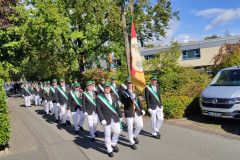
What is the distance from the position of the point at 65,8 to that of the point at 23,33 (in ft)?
14.4

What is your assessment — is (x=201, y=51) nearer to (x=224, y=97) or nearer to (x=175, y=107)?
(x=175, y=107)

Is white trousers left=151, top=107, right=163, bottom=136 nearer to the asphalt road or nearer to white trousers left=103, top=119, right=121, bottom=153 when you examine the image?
the asphalt road

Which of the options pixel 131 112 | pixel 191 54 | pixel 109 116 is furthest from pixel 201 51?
pixel 109 116

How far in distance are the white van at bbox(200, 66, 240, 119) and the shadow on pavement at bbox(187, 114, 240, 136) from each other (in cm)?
53

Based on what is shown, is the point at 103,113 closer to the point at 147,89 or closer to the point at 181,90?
the point at 147,89

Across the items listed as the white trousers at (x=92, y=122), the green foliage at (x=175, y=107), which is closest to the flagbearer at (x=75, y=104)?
the white trousers at (x=92, y=122)

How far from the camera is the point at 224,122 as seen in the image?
25.5 feet

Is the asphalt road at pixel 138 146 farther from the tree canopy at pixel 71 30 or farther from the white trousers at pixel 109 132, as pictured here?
the tree canopy at pixel 71 30

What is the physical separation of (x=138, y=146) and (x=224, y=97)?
3.41 meters

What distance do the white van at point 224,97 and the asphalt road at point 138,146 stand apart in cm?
92

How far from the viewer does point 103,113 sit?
554 cm

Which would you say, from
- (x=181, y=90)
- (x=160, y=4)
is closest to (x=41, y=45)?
(x=160, y=4)

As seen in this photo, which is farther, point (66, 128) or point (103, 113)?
point (66, 128)

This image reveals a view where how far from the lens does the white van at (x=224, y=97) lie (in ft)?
21.7
